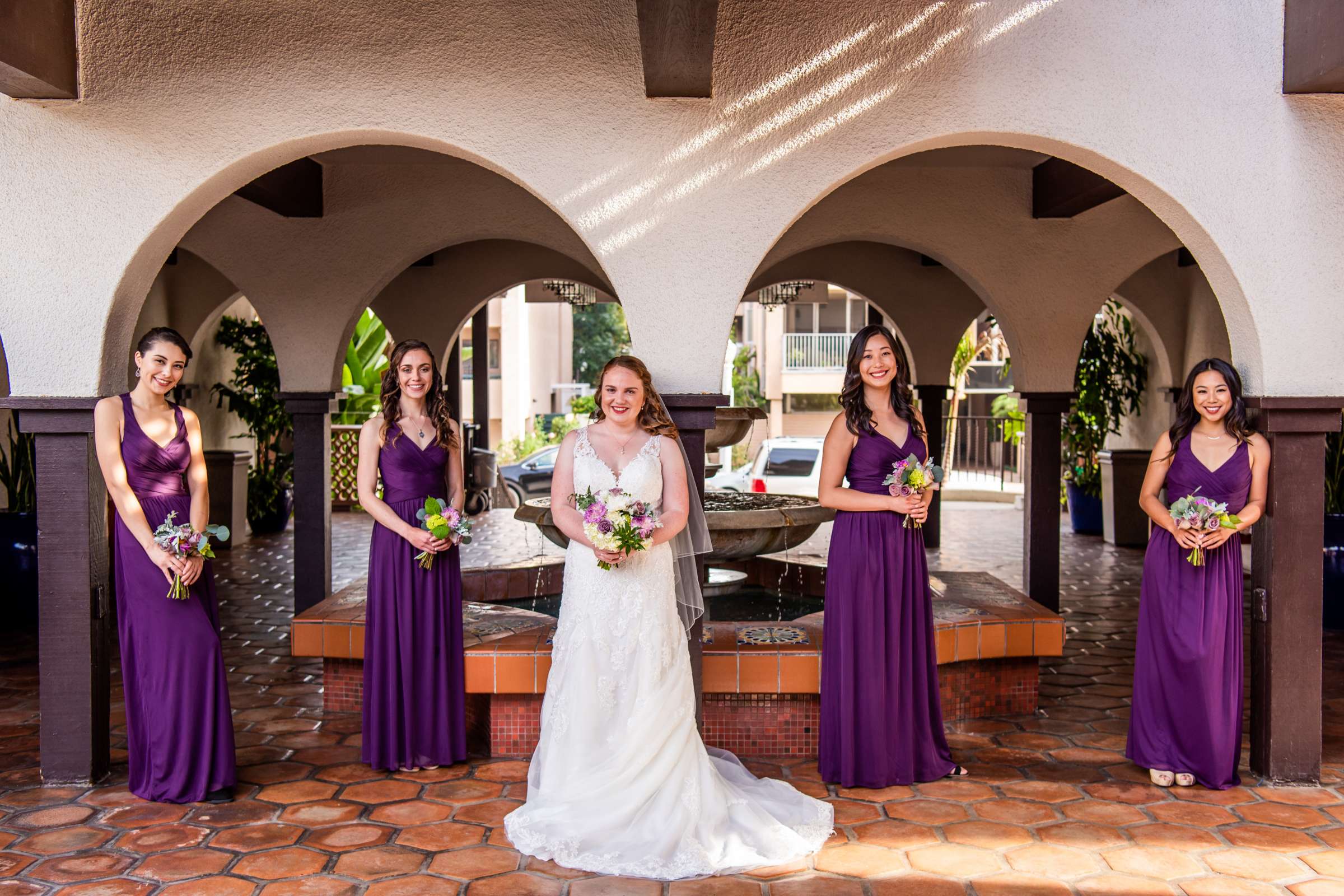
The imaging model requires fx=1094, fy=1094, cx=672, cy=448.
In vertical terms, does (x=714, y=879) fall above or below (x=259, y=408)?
below

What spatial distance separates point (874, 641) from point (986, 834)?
2.92 feet

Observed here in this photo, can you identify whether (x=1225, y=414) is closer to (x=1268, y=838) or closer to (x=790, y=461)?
(x=1268, y=838)

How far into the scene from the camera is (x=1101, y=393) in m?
13.0

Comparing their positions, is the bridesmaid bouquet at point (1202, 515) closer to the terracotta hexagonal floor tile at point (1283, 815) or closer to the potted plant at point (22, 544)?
the terracotta hexagonal floor tile at point (1283, 815)

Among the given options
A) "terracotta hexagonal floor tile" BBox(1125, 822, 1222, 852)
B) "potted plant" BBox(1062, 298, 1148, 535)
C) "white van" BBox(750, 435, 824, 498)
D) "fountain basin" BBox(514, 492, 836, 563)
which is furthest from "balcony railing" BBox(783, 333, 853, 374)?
"terracotta hexagonal floor tile" BBox(1125, 822, 1222, 852)

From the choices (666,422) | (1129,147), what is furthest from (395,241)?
(1129,147)

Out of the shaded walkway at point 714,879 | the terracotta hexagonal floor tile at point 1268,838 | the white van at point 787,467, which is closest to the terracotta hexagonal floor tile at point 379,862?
the shaded walkway at point 714,879

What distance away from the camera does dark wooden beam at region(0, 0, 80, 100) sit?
4238mm

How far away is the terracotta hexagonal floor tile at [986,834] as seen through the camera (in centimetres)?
415

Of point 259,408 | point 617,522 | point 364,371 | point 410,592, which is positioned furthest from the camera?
point 364,371

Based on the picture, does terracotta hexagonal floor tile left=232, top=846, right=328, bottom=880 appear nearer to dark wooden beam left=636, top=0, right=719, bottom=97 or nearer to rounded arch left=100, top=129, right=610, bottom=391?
rounded arch left=100, top=129, right=610, bottom=391

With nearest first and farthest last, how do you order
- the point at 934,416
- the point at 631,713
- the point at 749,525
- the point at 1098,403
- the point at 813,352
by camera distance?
the point at 631,713 → the point at 749,525 → the point at 934,416 → the point at 1098,403 → the point at 813,352

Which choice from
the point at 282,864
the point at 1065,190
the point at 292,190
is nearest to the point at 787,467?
Answer: the point at 1065,190

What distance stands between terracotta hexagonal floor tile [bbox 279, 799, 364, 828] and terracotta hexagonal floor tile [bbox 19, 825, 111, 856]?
0.67 meters
